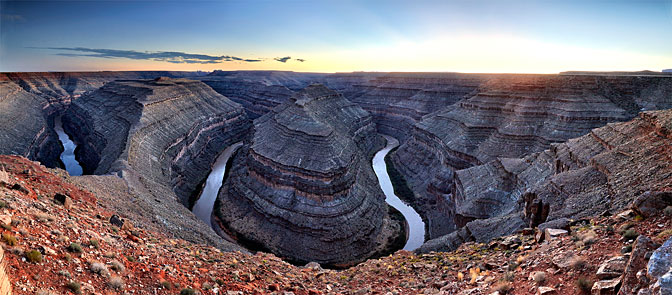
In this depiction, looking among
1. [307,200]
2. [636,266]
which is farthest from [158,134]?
[636,266]

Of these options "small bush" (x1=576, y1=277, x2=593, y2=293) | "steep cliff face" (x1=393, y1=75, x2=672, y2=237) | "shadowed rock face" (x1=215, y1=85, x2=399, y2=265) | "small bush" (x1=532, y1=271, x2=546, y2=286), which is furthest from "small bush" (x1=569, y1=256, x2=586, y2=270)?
"steep cliff face" (x1=393, y1=75, x2=672, y2=237)

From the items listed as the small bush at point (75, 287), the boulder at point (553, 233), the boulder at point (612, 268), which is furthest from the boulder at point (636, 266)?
the small bush at point (75, 287)

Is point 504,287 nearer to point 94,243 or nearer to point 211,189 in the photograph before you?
point 94,243

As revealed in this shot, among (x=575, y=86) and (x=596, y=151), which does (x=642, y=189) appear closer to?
(x=596, y=151)

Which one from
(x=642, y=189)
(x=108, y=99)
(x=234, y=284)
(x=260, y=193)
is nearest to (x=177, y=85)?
(x=108, y=99)

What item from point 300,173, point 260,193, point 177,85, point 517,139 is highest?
point 177,85

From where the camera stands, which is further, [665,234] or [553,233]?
[553,233]
